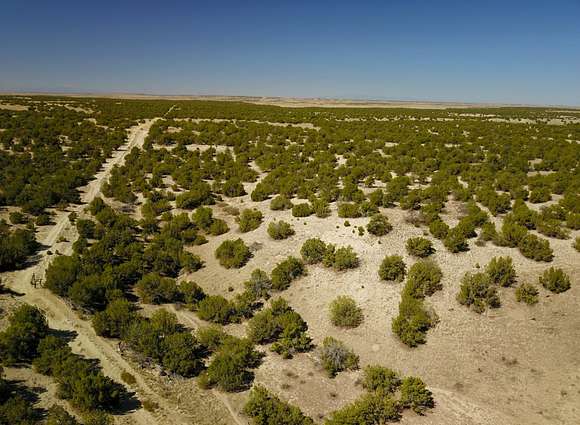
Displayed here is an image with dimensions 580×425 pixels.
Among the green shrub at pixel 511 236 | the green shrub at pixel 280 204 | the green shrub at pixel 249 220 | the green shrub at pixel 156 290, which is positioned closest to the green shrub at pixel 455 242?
the green shrub at pixel 511 236

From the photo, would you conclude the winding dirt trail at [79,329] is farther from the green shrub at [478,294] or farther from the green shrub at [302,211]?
the green shrub at [302,211]

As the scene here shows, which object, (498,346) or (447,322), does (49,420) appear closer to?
(447,322)

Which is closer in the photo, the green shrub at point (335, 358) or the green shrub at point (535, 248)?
the green shrub at point (335, 358)

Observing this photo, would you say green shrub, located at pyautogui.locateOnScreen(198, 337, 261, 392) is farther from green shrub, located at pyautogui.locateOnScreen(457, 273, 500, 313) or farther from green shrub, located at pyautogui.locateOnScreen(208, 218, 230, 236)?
green shrub, located at pyautogui.locateOnScreen(208, 218, 230, 236)

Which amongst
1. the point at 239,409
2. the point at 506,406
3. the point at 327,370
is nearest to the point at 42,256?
the point at 239,409

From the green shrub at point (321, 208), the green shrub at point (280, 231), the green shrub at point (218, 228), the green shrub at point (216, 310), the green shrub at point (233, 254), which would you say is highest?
the green shrub at point (321, 208)

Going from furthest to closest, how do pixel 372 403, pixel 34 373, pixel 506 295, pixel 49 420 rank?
pixel 506 295, pixel 34 373, pixel 372 403, pixel 49 420

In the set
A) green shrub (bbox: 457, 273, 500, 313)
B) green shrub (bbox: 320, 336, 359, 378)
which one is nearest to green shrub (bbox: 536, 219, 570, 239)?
green shrub (bbox: 457, 273, 500, 313)
